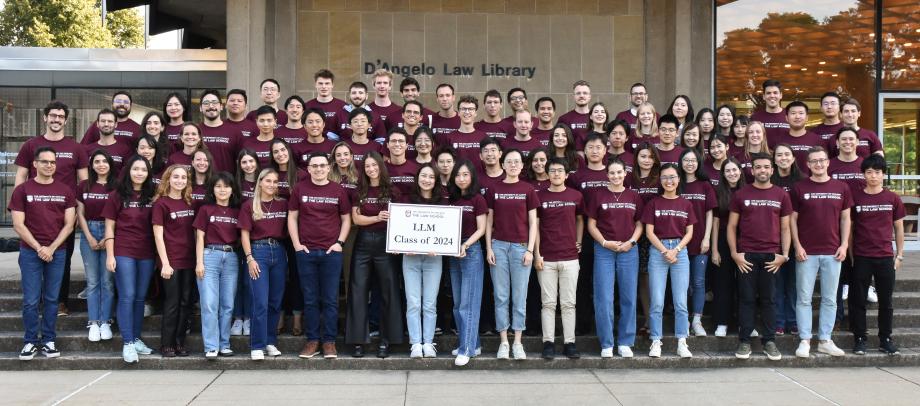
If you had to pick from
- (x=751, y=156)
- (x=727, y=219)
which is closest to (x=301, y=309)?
(x=727, y=219)

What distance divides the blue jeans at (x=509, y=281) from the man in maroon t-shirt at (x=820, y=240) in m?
2.70

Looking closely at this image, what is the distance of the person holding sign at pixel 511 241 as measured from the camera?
7102 millimetres

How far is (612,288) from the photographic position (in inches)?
289

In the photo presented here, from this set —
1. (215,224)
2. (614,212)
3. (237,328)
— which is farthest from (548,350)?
(215,224)

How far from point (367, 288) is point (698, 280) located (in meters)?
3.32

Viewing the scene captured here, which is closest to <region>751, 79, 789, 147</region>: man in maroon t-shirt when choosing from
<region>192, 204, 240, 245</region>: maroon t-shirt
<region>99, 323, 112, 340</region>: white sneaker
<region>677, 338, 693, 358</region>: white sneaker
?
<region>677, 338, 693, 358</region>: white sneaker

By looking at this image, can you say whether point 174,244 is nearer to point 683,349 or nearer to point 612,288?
point 612,288

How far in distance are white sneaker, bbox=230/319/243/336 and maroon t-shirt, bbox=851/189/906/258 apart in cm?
624

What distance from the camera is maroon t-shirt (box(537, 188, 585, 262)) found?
23.5 feet

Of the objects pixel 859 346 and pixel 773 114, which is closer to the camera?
pixel 859 346

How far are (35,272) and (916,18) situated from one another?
46.5 ft

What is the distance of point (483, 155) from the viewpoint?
7320 millimetres

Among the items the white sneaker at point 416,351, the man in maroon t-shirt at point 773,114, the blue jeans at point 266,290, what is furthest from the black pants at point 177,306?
the man in maroon t-shirt at point 773,114

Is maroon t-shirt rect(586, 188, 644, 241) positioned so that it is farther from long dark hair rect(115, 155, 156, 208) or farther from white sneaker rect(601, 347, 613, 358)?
long dark hair rect(115, 155, 156, 208)
